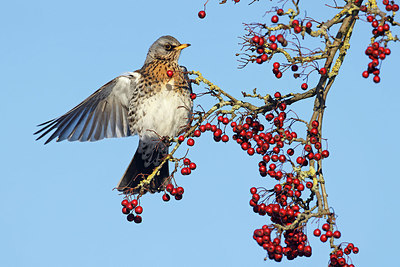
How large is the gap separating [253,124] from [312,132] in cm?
59

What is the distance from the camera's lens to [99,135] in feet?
20.8

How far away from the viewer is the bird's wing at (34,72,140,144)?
6246 millimetres

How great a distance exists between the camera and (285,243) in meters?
3.16

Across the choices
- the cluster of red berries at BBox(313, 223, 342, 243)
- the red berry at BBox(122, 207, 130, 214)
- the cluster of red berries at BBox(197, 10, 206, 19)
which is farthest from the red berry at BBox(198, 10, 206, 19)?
the cluster of red berries at BBox(313, 223, 342, 243)

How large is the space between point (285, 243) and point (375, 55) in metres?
1.11

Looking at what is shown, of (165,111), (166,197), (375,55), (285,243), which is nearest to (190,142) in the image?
(166,197)

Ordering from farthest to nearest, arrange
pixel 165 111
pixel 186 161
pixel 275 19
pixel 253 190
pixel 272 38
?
1. pixel 165 111
2. pixel 186 161
3. pixel 253 190
4. pixel 275 19
5. pixel 272 38

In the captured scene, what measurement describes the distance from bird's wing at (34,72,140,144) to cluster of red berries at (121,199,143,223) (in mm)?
2434

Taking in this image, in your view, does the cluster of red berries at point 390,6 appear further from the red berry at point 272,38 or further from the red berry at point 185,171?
the red berry at point 185,171

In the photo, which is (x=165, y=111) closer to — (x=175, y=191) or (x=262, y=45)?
(x=175, y=191)

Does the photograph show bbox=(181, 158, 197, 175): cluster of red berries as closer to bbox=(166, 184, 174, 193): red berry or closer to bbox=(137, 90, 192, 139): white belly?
bbox=(166, 184, 174, 193): red berry

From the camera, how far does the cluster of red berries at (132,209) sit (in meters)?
3.87

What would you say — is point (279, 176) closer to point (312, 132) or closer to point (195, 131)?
point (312, 132)

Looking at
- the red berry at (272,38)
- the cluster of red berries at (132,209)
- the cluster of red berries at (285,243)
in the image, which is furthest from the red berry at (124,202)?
the red berry at (272,38)
